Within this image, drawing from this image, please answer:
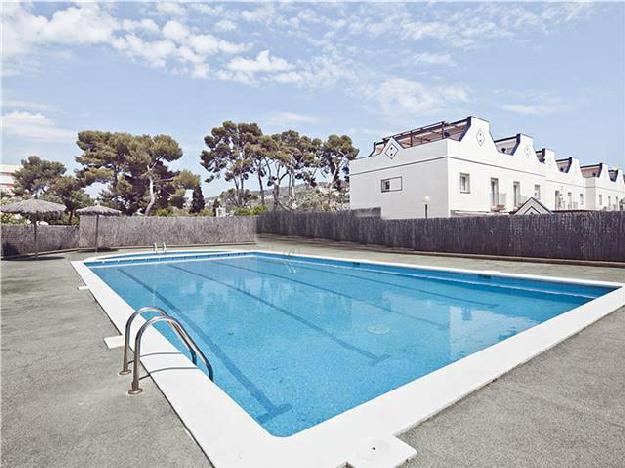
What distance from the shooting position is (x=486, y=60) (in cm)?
1216

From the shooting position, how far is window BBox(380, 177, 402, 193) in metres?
25.3

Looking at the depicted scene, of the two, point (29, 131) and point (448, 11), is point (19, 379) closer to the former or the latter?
point (448, 11)

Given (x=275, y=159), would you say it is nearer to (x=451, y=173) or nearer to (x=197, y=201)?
(x=197, y=201)

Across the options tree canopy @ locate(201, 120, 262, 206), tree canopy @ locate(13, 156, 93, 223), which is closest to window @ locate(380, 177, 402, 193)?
tree canopy @ locate(201, 120, 262, 206)

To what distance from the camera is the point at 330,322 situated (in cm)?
671

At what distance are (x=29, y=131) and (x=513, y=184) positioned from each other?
35473mm

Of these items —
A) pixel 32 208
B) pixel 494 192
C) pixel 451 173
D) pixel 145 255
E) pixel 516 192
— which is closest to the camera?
pixel 32 208

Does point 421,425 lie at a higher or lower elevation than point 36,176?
lower

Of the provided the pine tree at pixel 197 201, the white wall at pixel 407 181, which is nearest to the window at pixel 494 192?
the white wall at pixel 407 181

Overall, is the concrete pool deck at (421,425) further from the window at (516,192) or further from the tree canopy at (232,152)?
the tree canopy at (232,152)

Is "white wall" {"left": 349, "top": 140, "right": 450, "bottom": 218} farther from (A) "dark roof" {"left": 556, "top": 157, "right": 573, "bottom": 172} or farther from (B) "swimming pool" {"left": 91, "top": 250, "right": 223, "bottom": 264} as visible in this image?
(A) "dark roof" {"left": 556, "top": 157, "right": 573, "bottom": 172}

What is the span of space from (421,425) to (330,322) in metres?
4.36

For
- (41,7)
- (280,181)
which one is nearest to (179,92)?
(41,7)

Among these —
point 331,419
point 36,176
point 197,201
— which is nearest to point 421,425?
point 331,419
